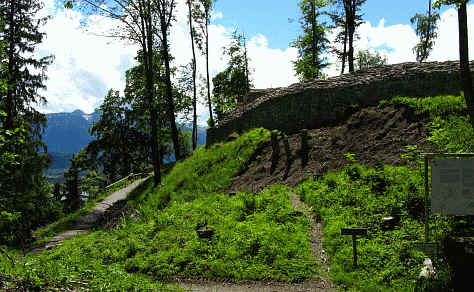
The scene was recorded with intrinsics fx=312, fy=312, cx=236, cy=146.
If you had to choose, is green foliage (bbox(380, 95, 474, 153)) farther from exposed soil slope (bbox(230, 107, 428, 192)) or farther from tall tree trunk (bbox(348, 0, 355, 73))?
tall tree trunk (bbox(348, 0, 355, 73))

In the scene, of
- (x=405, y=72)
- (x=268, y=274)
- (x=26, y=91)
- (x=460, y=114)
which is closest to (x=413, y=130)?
(x=460, y=114)

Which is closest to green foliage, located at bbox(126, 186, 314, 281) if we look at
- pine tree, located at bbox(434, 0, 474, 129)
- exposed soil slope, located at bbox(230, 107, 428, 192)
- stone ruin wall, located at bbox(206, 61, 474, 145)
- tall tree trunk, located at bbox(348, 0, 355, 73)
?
exposed soil slope, located at bbox(230, 107, 428, 192)

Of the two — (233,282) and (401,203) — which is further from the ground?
(401,203)

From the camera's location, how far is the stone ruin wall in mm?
12570

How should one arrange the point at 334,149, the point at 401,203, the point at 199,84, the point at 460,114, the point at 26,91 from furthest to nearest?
the point at 199,84 → the point at 26,91 → the point at 334,149 → the point at 460,114 → the point at 401,203

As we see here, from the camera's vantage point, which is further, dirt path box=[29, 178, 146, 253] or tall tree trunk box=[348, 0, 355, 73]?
tall tree trunk box=[348, 0, 355, 73]

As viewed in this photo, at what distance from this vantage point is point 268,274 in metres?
6.78

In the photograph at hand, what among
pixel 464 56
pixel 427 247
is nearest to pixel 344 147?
pixel 464 56

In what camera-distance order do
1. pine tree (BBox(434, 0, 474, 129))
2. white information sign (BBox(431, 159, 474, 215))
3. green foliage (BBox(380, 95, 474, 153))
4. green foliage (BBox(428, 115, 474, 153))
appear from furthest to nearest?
green foliage (BBox(380, 95, 474, 153)) → green foliage (BBox(428, 115, 474, 153)) → pine tree (BBox(434, 0, 474, 129)) → white information sign (BBox(431, 159, 474, 215))

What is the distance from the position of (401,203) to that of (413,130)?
12.9 feet

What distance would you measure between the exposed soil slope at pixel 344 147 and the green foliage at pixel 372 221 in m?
0.90

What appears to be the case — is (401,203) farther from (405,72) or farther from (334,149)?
(405,72)

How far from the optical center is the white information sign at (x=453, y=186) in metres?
5.39

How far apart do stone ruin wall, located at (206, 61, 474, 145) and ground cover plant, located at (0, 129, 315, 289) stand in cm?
486
